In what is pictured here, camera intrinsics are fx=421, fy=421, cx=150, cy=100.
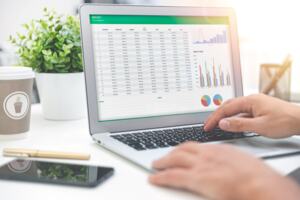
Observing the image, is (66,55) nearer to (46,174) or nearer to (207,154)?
(46,174)

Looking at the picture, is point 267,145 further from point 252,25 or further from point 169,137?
point 252,25

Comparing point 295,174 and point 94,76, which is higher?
point 94,76

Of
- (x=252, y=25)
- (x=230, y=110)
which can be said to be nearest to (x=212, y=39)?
(x=230, y=110)

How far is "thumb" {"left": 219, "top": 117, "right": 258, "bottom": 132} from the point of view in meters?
0.80

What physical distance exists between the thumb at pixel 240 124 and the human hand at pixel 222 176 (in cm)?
24

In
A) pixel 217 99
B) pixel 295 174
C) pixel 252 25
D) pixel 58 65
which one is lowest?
pixel 295 174

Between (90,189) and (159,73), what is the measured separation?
1.42 feet

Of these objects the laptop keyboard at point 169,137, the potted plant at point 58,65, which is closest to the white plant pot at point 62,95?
the potted plant at point 58,65

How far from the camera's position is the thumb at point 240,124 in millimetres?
801

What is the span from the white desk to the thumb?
10 cm

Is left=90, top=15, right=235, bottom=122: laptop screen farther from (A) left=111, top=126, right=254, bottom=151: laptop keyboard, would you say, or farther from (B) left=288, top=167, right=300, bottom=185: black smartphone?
(B) left=288, top=167, right=300, bottom=185: black smartphone

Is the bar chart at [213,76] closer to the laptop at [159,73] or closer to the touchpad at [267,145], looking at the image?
the laptop at [159,73]

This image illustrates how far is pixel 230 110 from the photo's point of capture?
2.85 ft

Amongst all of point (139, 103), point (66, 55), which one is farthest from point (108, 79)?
point (66, 55)
